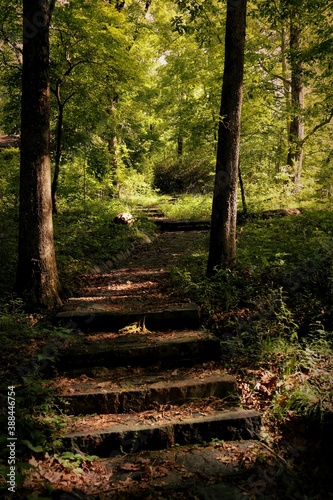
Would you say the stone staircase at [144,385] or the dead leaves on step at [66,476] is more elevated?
the stone staircase at [144,385]

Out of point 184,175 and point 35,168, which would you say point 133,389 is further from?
point 184,175

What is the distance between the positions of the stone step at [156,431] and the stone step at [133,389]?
134 millimetres

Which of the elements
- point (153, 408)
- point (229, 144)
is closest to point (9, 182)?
point (229, 144)

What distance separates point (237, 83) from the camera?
554cm

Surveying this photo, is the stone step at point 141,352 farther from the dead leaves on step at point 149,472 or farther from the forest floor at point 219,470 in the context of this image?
the dead leaves on step at point 149,472

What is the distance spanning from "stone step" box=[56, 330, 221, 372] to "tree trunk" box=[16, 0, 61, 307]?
141 cm

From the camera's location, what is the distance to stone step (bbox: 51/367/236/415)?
349 centimetres

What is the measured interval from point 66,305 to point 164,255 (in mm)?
4485

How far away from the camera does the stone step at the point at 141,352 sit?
407 cm

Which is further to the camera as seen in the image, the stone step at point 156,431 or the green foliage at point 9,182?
the green foliage at point 9,182

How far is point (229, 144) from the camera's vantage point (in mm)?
5656

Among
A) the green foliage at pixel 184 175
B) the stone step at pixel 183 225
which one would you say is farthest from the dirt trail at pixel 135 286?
the green foliage at pixel 184 175

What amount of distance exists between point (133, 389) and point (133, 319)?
1382 mm

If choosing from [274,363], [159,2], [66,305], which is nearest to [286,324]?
[274,363]
